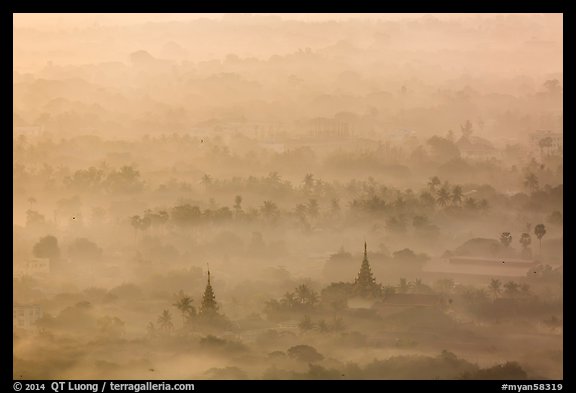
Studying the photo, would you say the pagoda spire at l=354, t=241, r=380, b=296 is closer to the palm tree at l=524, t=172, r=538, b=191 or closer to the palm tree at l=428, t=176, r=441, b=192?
the palm tree at l=428, t=176, r=441, b=192

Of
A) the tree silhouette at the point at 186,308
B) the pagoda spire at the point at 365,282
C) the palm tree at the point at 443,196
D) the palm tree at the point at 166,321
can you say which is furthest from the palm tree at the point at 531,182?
the palm tree at the point at 166,321

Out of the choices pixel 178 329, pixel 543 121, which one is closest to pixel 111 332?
pixel 178 329

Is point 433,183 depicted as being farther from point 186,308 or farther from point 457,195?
point 186,308

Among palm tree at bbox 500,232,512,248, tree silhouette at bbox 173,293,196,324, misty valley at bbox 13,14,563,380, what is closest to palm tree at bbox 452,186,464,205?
misty valley at bbox 13,14,563,380

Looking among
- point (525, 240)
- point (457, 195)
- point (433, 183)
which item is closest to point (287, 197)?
point (433, 183)

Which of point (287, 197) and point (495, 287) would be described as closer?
point (495, 287)
